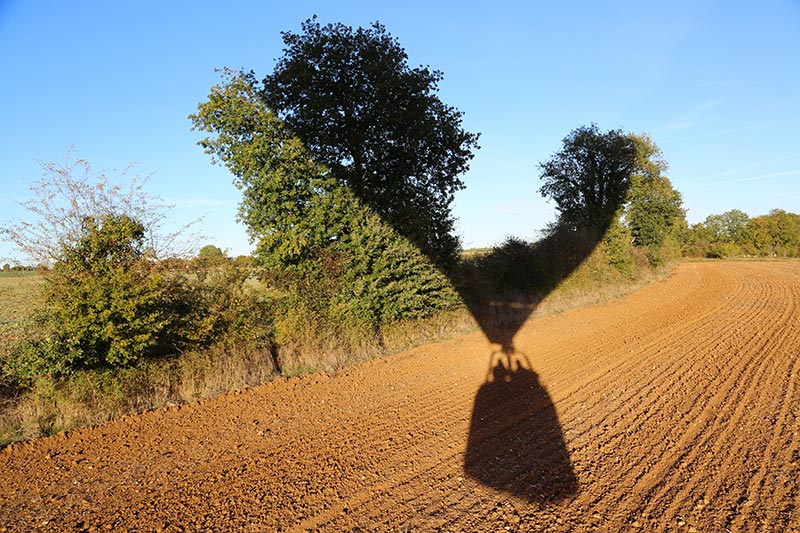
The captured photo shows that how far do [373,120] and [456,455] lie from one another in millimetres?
10847

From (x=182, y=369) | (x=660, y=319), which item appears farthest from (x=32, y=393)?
(x=660, y=319)

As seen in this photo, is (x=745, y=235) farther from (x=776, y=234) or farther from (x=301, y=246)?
(x=301, y=246)

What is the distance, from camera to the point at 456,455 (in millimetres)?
4875

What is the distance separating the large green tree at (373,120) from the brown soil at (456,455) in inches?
251

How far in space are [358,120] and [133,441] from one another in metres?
10.4

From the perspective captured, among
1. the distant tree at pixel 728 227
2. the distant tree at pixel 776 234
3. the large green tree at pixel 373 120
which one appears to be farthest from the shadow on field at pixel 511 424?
the distant tree at pixel 728 227

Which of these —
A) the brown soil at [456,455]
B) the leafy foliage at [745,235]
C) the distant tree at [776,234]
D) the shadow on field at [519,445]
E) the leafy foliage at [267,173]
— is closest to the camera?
the brown soil at [456,455]

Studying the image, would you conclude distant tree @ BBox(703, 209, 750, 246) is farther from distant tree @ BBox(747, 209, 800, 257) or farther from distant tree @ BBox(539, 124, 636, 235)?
distant tree @ BBox(539, 124, 636, 235)

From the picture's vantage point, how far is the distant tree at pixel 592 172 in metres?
33.3

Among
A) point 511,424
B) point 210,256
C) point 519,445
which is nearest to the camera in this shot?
point 519,445

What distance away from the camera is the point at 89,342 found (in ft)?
22.7

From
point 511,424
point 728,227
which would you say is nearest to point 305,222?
point 511,424

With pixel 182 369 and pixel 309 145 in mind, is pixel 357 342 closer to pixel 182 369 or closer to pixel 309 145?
pixel 182 369

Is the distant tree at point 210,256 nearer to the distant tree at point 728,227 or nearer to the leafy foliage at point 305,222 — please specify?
the leafy foliage at point 305,222
